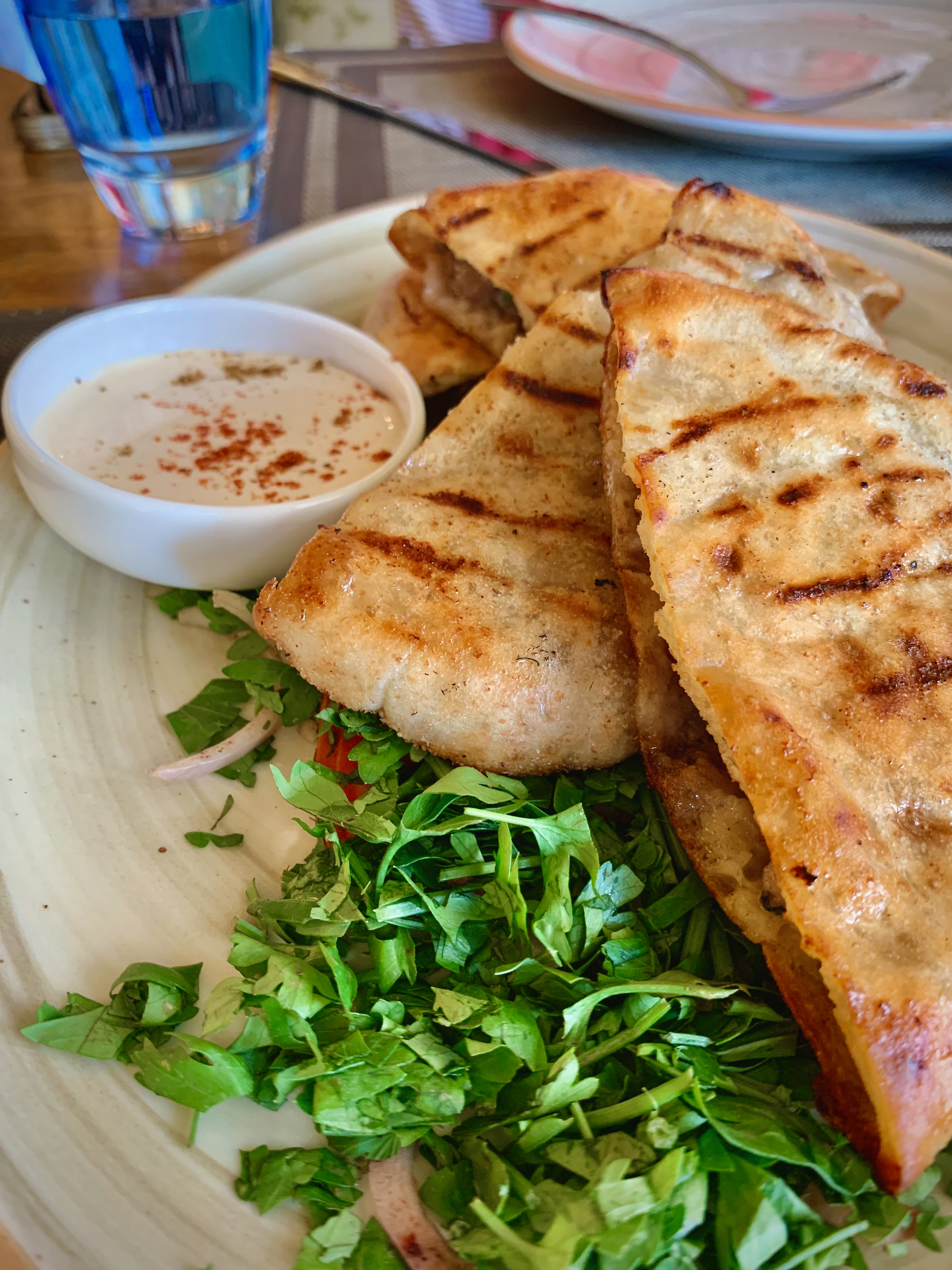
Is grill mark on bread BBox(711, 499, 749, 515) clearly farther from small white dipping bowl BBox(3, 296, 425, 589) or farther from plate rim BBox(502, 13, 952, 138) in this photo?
plate rim BBox(502, 13, 952, 138)

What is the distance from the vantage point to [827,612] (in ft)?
6.16

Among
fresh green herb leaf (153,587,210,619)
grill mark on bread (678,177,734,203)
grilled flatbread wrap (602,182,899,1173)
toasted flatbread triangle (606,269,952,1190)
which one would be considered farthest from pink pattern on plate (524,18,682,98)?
fresh green herb leaf (153,587,210,619)

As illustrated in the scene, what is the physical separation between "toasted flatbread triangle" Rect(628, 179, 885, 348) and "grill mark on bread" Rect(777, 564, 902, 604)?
35.8 inches

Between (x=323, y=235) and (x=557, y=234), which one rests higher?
(x=557, y=234)

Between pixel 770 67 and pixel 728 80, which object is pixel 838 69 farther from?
pixel 728 80

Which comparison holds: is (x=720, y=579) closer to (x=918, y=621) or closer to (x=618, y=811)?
(x=918, y=621)

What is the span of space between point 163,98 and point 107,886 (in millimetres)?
2870

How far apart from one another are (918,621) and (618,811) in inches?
28.7

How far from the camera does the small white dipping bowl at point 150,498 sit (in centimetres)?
241

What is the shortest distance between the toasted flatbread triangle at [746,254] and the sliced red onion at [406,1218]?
214 centimetres

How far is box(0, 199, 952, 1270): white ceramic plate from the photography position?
4.75ft

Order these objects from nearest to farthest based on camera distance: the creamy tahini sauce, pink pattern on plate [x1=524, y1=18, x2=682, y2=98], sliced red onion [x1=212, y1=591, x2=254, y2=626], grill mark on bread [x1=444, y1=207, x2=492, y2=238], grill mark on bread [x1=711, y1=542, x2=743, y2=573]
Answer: grill mark on bread [x1=711, y1=542, x2=743, y2=573] < sliced red onion [x1=212, y1=591, x2=254, y2=626] < the creamy tahini sauce < grill mark on bread [x1=444, y1=207, x2=492, y2=238] < pink pattern on plate [x1=524, y1=18, x2=682, y2=98]

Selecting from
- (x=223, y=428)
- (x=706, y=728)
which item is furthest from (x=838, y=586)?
(x=223, y=428)

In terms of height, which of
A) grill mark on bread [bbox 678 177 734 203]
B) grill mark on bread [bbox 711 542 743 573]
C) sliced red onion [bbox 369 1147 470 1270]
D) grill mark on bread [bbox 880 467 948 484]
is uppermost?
grill mark on bread [bbox 678 177 734 203]
